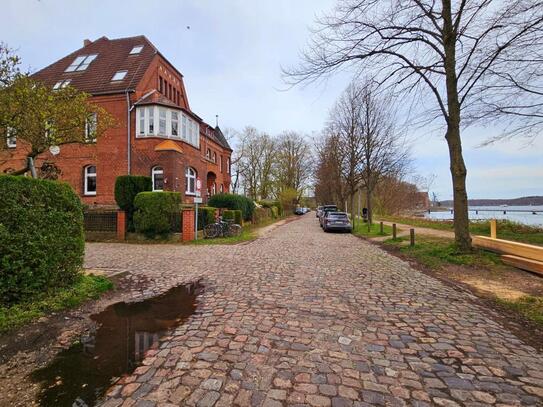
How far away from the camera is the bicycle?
16.6m

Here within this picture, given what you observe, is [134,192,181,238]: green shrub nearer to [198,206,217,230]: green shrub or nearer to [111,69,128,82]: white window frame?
[198,206,217,230]: green shrub

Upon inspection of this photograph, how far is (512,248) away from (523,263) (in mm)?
849

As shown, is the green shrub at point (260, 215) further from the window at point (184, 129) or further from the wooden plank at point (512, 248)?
the wooden plank at point (512, 248)

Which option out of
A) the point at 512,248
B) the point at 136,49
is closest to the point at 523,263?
the point at 512,248

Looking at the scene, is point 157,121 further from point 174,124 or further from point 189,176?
point 189,176

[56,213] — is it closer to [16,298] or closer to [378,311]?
[16,298]

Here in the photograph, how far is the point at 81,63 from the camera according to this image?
25.9 metres

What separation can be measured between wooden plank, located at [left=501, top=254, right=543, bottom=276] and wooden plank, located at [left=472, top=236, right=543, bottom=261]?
14 centimetres

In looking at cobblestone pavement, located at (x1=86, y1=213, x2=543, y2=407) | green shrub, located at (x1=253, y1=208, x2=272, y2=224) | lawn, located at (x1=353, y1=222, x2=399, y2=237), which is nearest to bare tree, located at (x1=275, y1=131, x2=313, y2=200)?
green shrub, located at (x1=253, y1=208, x2=272, y2=224)

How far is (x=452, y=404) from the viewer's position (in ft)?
8.57

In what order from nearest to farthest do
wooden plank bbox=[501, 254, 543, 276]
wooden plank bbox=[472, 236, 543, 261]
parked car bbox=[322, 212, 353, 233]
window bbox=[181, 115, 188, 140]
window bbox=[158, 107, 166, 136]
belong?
wooden plank bbox=[501, 254, 543, 276] → wooden plank bbox=[472, 236, 543, 261] → window bbox=[158, 107, 166, 136] → window bbox=[181, 115, 188, 140] → parked car bbox=[322, 212, 353, 233]

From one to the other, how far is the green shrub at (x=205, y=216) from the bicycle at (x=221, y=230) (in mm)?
341

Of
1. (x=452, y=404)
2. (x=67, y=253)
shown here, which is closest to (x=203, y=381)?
(x=452, y=404)

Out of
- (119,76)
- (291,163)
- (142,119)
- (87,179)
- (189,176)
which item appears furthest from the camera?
(291,163)
